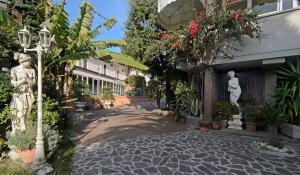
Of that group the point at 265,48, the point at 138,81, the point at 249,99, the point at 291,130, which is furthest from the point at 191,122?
the point at 138,81

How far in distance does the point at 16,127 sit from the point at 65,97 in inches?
109

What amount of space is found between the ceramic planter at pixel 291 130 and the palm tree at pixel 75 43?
6.91 meters

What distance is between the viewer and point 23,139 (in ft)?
21.6

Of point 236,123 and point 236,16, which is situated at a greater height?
point 236,16

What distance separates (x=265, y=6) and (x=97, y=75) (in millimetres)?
23626

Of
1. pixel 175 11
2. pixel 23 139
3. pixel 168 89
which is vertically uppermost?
pixel 175 11

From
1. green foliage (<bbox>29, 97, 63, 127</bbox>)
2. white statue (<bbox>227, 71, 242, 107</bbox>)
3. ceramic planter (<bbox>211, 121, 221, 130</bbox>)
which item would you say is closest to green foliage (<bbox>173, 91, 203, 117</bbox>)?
ceramic planter (<bbox>211, 121, 221, 130</bbox>)

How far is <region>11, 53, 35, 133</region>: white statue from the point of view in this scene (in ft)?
23.3

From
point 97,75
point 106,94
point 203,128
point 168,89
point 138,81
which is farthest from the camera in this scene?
point 97,75

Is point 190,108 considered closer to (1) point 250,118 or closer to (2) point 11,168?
(1) point 250,118

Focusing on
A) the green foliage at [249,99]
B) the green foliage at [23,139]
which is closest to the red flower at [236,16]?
the green foliage at [249,99]

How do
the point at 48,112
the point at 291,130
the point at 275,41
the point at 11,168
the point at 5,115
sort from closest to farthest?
the point at 11,168 < the point at 5,115 < the point at 48,112 < the point at 291,130 < the point at 275,41

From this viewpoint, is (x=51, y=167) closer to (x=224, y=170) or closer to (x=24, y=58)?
(x=24, y=58)

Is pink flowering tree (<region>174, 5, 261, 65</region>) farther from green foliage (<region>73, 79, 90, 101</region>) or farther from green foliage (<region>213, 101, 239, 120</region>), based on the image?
green foliage (<region>73, 79, 90, 101</region>)
